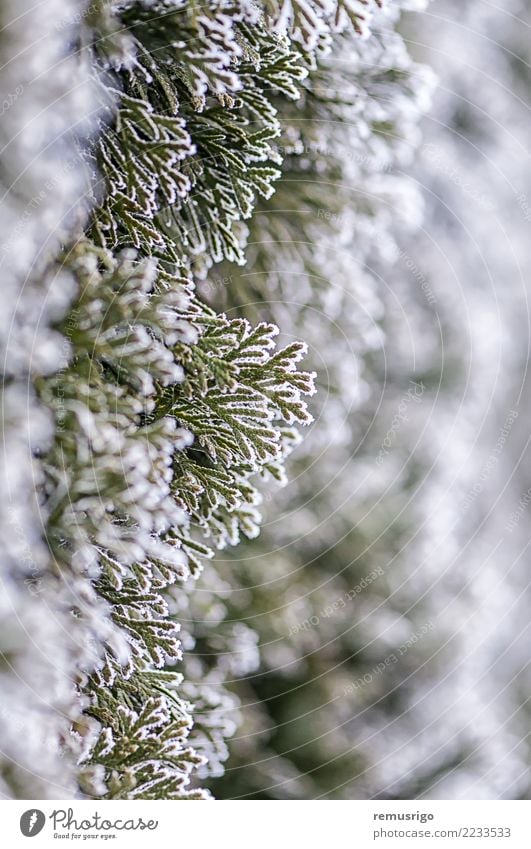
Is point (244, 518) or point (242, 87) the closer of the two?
point (242, 87)

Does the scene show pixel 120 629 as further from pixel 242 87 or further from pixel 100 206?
pixel 242 87

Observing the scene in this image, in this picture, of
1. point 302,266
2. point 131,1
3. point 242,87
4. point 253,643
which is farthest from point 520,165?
point 253,643
